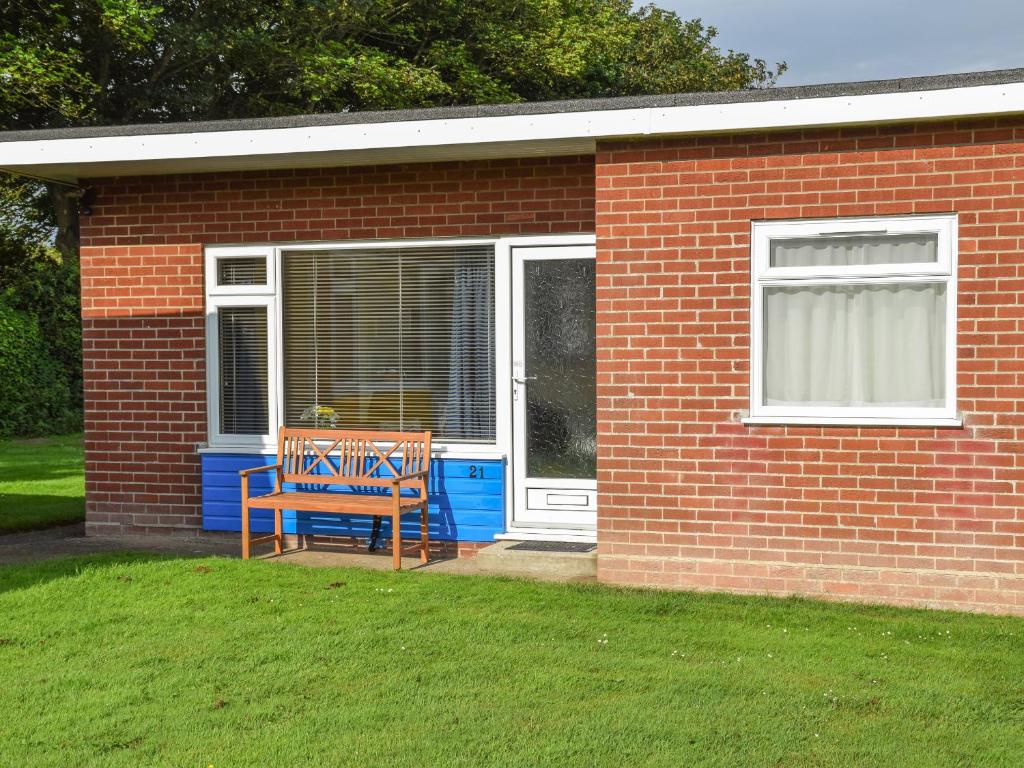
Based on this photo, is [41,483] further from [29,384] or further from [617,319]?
[617,319]

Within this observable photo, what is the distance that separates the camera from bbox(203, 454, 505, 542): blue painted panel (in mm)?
9227

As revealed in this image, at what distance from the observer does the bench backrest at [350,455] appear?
361 inches

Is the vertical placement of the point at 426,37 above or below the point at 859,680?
above

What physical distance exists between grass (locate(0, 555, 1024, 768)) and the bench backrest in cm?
125

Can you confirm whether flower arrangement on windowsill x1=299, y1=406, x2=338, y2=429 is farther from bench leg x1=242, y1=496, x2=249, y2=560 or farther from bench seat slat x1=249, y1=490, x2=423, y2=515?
bench leg x1=242, y1=496, x2=249, y2=560

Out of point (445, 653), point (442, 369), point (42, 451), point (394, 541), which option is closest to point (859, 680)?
point (445, 653)

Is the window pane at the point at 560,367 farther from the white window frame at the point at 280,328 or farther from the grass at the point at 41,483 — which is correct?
the grass at the point at 41,483

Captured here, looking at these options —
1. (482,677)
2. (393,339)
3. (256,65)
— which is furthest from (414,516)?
(256,65)

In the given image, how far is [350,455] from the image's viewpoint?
9.39 metres

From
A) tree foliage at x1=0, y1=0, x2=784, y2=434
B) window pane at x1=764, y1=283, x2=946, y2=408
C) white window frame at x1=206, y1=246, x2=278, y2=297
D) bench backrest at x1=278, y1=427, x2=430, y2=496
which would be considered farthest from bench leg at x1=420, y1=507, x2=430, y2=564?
tree foliage at x1=0, y1=0, x2=784, y2=434

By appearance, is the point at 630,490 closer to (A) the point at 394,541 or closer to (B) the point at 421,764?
(A) the point at 394,541

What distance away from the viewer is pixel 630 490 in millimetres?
8016

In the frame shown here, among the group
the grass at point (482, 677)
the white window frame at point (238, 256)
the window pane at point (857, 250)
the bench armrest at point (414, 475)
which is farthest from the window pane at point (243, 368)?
the window pane at point (857, 250)

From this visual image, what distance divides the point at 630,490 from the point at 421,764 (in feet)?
11.8
